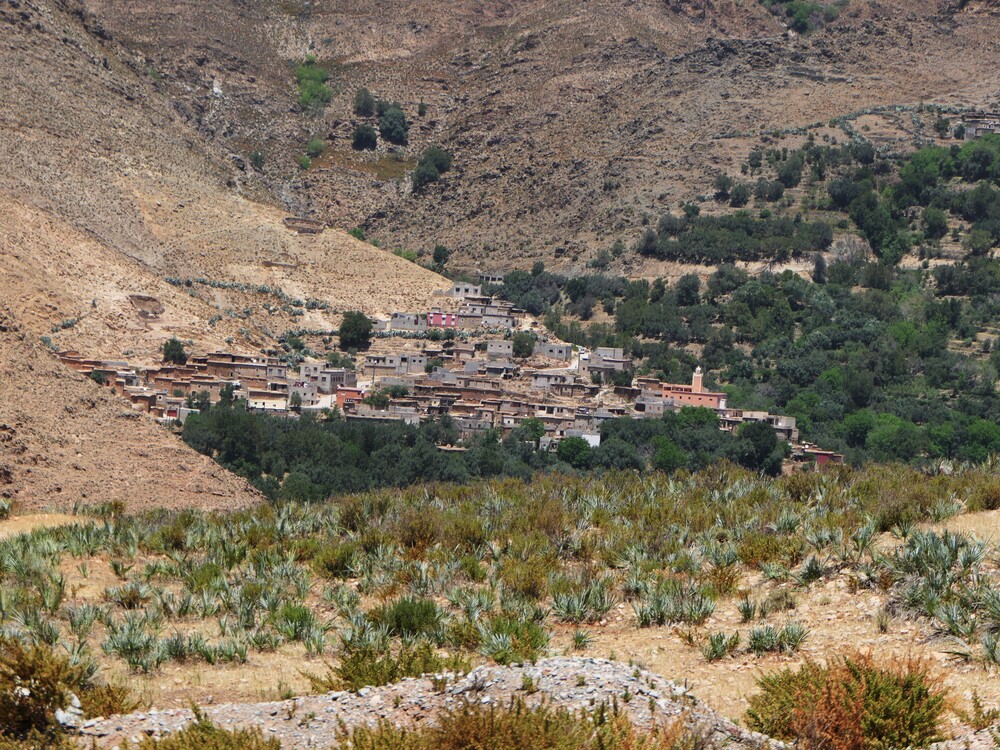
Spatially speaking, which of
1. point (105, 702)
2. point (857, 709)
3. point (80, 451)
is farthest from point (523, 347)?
point (857, 709)

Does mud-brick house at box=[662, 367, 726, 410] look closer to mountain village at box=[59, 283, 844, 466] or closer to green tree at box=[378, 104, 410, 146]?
mountain village at box=[59, 283, 844, 466]

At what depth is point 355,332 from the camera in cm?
6088

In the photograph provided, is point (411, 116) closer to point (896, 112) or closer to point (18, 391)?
point (896, 112)

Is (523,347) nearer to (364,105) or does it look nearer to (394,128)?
(394,128)

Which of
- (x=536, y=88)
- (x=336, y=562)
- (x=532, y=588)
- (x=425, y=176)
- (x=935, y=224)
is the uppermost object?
(x=536, y=88)

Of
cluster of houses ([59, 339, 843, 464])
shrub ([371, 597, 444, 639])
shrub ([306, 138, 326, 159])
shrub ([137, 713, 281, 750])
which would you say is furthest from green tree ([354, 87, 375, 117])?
shrub ([137, 713, 281, 750])

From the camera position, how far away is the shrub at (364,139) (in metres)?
97.1

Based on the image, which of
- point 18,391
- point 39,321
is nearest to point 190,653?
point 18,391

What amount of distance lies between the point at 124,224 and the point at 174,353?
40.2 ft

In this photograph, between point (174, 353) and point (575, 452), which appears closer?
point (575, 452)

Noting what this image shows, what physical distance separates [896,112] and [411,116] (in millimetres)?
30021

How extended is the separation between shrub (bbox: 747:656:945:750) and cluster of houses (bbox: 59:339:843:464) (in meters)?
37.2

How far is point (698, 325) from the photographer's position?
224ft

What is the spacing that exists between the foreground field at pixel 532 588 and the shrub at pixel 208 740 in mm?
1564
